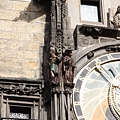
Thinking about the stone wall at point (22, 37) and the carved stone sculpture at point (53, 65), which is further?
the stone wall at point (22, 37)

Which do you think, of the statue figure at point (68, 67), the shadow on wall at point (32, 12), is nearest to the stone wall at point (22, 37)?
the shadow on wall at point (32, 12)

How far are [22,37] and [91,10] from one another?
1.75 m

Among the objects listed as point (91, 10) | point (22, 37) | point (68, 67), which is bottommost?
point (68, 67)

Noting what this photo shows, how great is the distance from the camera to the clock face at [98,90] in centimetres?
1286

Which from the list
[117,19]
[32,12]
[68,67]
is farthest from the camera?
[117,19]

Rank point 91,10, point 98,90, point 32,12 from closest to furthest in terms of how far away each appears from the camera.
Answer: point 98,90 → point 32,12 → point 91,10

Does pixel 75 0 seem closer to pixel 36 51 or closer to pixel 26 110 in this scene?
pixel 36 51

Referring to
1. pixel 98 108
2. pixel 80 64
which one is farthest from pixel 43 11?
pixel 98 108

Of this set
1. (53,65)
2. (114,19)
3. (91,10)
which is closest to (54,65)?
(53,65)

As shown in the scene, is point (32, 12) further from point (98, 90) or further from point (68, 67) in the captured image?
point (98, 90)

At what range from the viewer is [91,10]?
48.1 ft

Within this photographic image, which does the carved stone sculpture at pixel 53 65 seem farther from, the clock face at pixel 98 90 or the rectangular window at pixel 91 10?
the rectangular window at pixel 91 10

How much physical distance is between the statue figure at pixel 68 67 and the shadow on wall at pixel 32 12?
134 centimetres

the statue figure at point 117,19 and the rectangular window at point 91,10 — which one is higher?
the rectangular window at point 91,10
